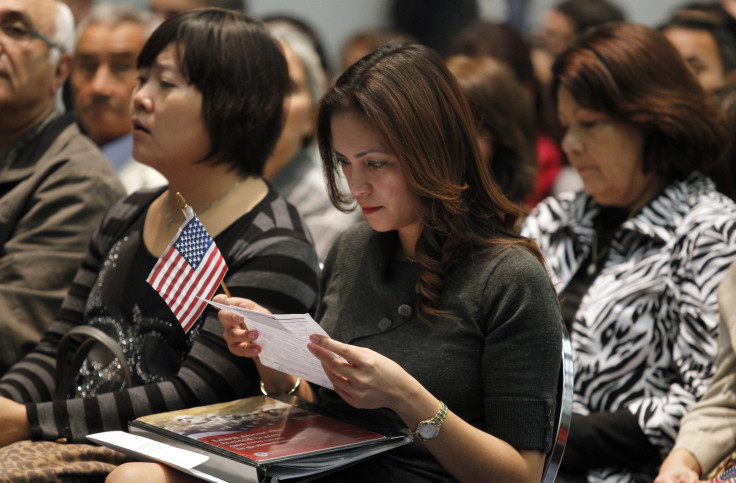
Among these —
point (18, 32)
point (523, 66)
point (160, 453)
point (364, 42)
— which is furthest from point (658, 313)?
point (364, 42)

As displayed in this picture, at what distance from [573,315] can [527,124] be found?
117 centimetres

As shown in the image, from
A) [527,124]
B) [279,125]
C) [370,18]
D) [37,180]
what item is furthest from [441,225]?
[370,18]

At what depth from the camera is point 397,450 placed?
2.08m

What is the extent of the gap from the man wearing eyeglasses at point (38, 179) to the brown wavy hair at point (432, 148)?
1.15 metres

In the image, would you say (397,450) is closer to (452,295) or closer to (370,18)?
(452,295)

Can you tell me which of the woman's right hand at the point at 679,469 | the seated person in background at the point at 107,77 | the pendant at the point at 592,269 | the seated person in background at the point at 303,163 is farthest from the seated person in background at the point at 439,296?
the seated person in background at the point at 107,77

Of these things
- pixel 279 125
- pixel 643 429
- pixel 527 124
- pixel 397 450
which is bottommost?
pixel 643 429

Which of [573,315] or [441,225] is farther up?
[441,225]

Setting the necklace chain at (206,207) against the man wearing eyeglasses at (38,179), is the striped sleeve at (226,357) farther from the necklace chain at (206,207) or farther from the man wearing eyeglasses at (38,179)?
the man wearing eyeglasses at (38,179)

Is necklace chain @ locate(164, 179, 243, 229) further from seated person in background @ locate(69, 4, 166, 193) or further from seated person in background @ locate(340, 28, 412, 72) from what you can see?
seated person in background @ locate(340, 28, 412, 72)

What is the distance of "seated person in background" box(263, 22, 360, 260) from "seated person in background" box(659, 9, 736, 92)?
5.53 ft

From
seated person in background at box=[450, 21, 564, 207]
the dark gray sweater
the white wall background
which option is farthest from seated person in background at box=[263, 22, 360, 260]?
the white wall background

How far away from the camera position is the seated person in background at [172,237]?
90.7 inches

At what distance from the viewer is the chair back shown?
199 cm
